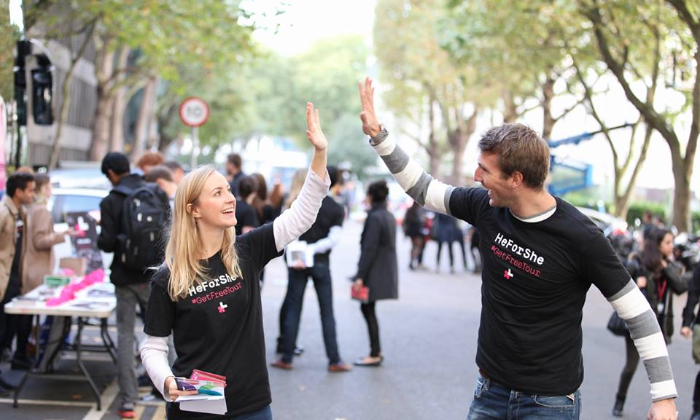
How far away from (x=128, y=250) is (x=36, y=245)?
1709 mm

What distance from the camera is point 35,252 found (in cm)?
823

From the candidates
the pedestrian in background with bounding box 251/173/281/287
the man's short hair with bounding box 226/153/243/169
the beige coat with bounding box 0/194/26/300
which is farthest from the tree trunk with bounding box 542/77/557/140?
the beige coat with bounding box 0/194/26/300

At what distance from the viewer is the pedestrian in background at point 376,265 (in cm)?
928

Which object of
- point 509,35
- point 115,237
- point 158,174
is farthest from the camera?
point 509,35

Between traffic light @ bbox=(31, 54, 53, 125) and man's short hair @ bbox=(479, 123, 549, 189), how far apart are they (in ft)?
23.5

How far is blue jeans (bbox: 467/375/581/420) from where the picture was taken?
3.64 m

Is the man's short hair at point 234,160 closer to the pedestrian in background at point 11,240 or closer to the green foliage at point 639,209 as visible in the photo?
the pedestrian in background at point 11,240

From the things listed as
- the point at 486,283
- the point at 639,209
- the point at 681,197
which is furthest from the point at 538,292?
the point at 639,209

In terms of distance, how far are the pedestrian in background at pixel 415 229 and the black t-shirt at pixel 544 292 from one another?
1669cm

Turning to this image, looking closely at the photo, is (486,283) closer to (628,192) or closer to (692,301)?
(692,301)

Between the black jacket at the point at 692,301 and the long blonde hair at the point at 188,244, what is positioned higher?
the long blonde hair at the point at 188,244

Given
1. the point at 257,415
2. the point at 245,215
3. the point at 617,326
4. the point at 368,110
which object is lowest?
the point at 617,326

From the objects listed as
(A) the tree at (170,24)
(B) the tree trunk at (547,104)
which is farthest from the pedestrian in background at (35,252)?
(B) the tree trunk at (547,104)

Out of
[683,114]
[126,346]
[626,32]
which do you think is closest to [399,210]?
[683,114]
